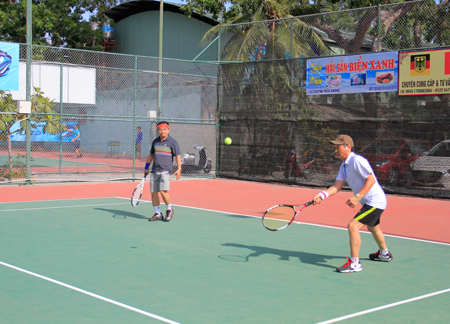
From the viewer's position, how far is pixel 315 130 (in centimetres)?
1541

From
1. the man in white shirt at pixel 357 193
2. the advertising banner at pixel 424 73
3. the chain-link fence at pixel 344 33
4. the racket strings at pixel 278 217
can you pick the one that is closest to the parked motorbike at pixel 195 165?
the chain-link fence at pixel 344 33

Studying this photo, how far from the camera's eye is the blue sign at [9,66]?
1421cm

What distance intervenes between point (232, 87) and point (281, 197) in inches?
212

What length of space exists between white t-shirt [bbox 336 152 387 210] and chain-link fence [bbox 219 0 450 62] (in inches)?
320

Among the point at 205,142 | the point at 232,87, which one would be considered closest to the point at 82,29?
the point at 205,142

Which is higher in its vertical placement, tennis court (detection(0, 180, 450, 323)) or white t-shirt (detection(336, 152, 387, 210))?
white t-shirt (detection(336, 152, 387, 210))

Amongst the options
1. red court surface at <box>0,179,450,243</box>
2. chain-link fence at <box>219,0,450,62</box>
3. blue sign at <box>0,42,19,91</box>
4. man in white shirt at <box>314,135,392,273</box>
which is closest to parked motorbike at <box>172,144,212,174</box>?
red court surface at <box>0,179,450,243</box>

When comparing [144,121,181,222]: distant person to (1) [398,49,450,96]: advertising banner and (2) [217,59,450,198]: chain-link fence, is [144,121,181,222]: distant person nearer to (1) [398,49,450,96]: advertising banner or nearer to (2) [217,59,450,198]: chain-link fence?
(2) [217,59,450,198]: chain-link fence

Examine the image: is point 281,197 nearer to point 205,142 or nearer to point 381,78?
point 381,78

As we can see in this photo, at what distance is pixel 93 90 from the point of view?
24.0 metres

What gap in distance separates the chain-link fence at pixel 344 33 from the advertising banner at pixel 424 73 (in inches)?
12.1

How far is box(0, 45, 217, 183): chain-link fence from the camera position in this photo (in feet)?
52.7

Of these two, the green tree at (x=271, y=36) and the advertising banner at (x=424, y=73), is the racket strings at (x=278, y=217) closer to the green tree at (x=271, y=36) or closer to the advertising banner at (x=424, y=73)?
the advertising banner at (x=424, y=73)

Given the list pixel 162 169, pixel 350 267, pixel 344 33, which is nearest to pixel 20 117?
pixel 162 169
